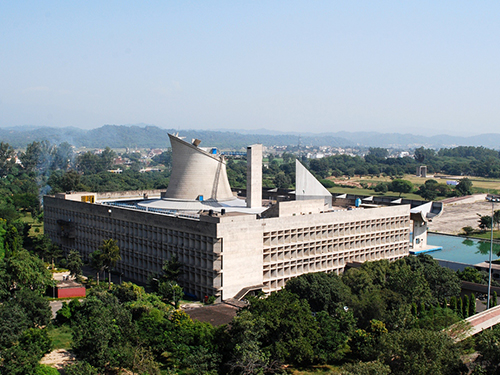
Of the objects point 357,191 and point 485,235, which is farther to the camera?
point 357,191

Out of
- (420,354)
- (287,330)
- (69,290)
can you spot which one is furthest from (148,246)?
(420,354)

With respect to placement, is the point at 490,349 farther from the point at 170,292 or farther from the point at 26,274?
the point at 26,274

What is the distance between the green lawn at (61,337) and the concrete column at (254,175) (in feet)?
65.7

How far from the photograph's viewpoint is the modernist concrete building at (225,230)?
41.1 metres

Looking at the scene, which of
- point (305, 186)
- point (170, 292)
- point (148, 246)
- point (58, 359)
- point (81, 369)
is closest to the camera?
point (81, 369)

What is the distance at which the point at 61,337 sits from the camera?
3416 centimetres

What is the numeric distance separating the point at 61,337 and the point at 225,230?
12.9 meters

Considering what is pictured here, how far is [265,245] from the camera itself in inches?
1686

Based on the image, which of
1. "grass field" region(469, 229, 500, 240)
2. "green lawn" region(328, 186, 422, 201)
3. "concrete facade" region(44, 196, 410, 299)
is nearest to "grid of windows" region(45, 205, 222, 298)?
"concrete facade" region(44, 196, 410, 299)

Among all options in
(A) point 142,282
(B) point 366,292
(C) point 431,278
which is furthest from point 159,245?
(C) point 431,278

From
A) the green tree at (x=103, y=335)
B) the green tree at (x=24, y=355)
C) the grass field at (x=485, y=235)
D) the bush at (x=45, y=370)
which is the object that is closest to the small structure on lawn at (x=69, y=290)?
the green tree at (x=103, y=335)

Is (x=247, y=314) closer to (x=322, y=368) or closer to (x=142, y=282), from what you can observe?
(x=322, y=368)

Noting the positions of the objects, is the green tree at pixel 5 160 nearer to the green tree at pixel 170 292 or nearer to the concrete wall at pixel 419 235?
the concrete wall at pixel 419 235

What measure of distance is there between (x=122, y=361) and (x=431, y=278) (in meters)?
24.2
